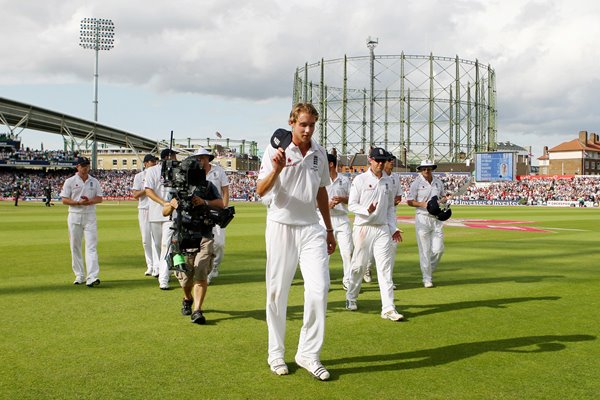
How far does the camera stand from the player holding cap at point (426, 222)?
9555 mm

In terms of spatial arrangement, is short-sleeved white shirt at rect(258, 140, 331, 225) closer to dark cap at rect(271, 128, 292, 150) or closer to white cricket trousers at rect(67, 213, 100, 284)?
dark cap at rect(271, 128, 292, 150)

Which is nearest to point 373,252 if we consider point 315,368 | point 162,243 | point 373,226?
point 373,226

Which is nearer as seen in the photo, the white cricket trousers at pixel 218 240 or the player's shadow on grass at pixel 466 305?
the player's shadow on grass at pixel 466 305

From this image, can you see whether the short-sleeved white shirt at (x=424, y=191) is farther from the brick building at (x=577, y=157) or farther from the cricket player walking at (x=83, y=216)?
the brick building at (x=577, y=157)

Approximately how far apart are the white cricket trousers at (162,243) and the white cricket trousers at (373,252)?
313 centimetres

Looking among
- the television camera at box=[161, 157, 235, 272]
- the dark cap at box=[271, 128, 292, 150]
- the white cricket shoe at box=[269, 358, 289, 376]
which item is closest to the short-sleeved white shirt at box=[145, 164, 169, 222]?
the television camera at box=[161, 157, 235, 272]

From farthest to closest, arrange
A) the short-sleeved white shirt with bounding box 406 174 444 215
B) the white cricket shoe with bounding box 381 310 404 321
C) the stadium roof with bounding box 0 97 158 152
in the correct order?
the stadium roof with bounding box 0 97 158 152, the short-sleeved white shirt with bounding box 406 174 444 215, the white cricket shoe with bounding box 381 310 404 321

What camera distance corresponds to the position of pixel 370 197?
297 inches

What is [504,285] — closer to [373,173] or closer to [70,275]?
[373,173]

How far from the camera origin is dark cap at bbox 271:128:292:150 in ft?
15.8

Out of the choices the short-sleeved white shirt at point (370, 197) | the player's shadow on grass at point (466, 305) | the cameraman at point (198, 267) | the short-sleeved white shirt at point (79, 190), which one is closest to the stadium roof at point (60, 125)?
the short-sleeved white shirt at point (79, 190)

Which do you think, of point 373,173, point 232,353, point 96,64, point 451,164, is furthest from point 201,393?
point 451,164

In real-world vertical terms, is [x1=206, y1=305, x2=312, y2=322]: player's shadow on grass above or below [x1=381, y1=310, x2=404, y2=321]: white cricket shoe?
below

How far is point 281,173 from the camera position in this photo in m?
5.00
